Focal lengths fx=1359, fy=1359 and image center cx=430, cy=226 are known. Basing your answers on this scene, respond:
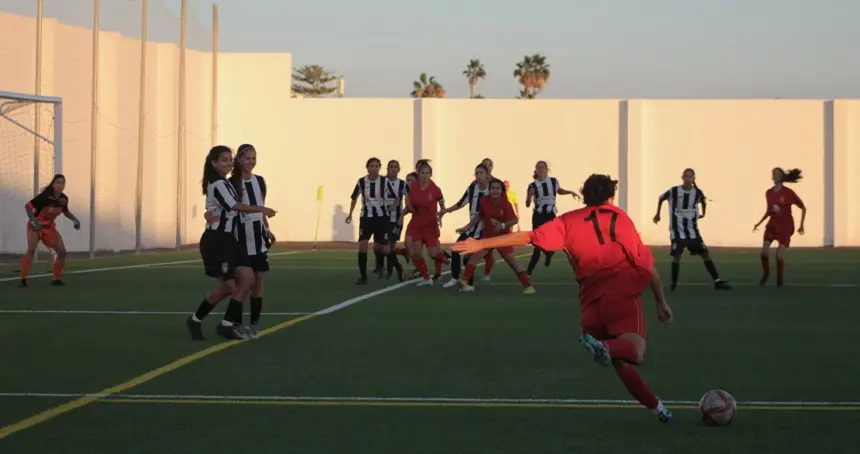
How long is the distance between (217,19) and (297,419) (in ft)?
107

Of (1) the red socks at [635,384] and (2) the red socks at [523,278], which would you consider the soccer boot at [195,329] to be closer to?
(1) the red socks at [635,384]

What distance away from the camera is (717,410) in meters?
7.84

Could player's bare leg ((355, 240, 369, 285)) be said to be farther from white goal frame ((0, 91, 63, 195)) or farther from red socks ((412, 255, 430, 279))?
white goal frame ((0, 91, 63, 195))

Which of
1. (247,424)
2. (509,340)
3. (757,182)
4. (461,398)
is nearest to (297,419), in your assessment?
(247,424)

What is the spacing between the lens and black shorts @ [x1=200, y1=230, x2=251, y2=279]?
1277cm

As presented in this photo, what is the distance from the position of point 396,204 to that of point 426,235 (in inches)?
49.3

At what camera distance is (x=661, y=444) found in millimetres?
7367

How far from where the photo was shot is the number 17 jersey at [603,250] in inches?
315

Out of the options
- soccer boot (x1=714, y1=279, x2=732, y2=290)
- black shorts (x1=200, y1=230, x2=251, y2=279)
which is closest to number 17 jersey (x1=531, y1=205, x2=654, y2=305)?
black shorts (x1=200, y1=230, x2=251, y2=279)

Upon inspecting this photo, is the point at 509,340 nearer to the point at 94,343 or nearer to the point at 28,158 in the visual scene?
the point at 94,343

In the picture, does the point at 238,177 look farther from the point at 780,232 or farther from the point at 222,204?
Result: the point at 780,232

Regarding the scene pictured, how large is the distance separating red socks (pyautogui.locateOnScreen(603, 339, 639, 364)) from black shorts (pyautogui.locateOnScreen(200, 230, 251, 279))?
585 cm

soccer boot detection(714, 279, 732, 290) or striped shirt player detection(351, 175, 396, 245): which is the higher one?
striped shirt player detection(351, 175, 396, 245)

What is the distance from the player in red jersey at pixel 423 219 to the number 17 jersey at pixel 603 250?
46.1 ft
